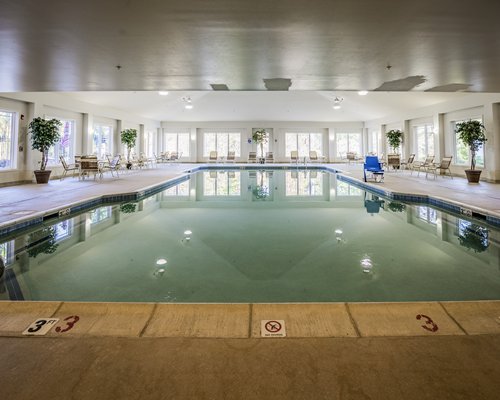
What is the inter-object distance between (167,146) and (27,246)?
16021 millimetres

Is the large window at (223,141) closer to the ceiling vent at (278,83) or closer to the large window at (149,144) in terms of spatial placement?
the large window at (149,144)

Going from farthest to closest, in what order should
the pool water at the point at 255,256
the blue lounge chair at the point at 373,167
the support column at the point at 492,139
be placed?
the blue lounge chair at the point at 373,167, the support column at the point at 492,139, the pool water at the point at 255,256

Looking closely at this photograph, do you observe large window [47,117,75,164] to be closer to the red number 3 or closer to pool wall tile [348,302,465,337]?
pool wall tile [348,302,465,337]

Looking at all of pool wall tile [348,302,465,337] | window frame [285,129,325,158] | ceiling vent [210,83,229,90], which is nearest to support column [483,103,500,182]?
ceiling vent [210,83,229,90]

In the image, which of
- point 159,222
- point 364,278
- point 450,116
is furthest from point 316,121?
point 364,278

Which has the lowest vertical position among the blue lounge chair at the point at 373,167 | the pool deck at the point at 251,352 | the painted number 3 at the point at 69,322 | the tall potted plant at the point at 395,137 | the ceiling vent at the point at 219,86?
the pool deck at the point at 251,352

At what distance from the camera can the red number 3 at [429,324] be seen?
5.43ft

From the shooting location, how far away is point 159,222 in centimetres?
495

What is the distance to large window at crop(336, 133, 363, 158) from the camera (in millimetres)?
18625

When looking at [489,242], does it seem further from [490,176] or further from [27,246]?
[490,176]

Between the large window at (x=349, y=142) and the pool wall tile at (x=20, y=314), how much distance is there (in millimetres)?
18551

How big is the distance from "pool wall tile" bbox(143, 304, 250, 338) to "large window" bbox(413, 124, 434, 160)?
13099 mm

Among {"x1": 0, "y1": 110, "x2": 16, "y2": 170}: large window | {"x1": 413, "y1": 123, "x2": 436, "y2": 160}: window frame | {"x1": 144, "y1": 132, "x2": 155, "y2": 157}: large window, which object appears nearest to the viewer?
{"x1": 0, "y1": 110, "x2": 16, "y2": 170}: large window

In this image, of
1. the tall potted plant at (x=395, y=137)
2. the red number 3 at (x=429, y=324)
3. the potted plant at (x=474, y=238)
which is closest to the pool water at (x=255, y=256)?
the potted plant at (x=474, y=238)
